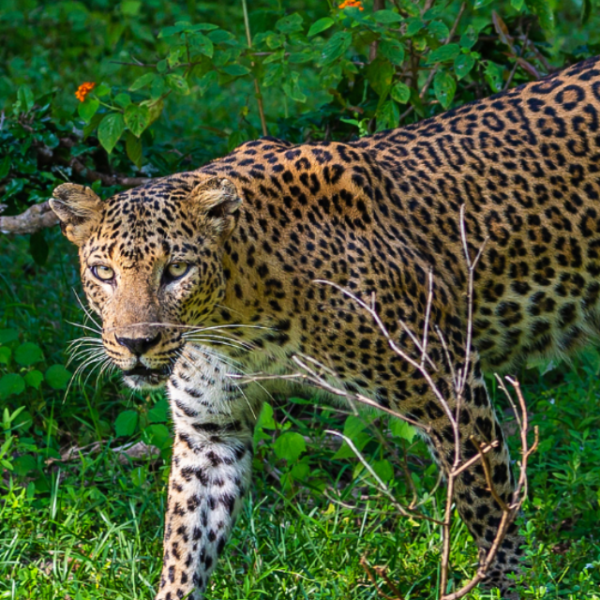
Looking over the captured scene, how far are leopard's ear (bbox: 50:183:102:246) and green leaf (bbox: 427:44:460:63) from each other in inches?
88.9

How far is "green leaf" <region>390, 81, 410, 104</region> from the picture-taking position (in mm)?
6148

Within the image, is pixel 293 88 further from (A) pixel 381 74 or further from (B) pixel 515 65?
(B) pixel 515 65

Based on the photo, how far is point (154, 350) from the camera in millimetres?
4445

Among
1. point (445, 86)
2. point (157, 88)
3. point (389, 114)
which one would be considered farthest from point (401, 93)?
point (157, 88)

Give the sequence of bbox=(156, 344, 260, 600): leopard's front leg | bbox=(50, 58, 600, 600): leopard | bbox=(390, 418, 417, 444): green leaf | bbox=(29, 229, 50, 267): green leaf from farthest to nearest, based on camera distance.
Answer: bbox=(29, 229, 50, 267): green leaf → bbox=(390, 418, 417, 444): green leaf → bbox=(156, 344, 260, 600): leopard's front leg → bbox=(50, 58, 600, 600): leopard

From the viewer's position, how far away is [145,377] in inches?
179

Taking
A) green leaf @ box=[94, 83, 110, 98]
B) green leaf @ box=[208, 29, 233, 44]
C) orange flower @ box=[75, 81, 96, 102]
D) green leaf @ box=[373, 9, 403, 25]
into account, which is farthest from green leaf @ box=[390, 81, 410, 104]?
orange flower @ box=[75, 81, 96, 102]

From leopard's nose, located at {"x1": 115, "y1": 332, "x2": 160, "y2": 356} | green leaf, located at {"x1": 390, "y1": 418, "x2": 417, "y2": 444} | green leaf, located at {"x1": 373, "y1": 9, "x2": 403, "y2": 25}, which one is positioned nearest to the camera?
leopard's nose, located at {"x1": 115, "y1": 332, "x2": 160, "y2": 356}

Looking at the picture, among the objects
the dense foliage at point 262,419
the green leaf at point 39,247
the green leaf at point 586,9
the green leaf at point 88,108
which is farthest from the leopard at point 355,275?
the green leaf at point 39,247

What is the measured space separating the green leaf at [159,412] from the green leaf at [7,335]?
92cm

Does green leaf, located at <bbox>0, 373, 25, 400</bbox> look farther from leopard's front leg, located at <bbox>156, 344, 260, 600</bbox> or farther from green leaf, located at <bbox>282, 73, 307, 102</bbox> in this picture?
green leaf, located at <bbox>282, 73, 307, 102</bbox>

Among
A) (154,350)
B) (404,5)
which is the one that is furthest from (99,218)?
(404,5)

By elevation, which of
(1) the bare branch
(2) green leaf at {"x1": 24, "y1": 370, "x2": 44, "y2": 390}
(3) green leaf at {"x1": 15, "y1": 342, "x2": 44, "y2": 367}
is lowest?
(2) green leaf at {"x1": 24, "y1": 370, "x2": 44, "y2": 390}

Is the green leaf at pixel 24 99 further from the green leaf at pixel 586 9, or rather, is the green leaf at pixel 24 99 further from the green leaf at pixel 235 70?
the green leaf at pixel 586 9
